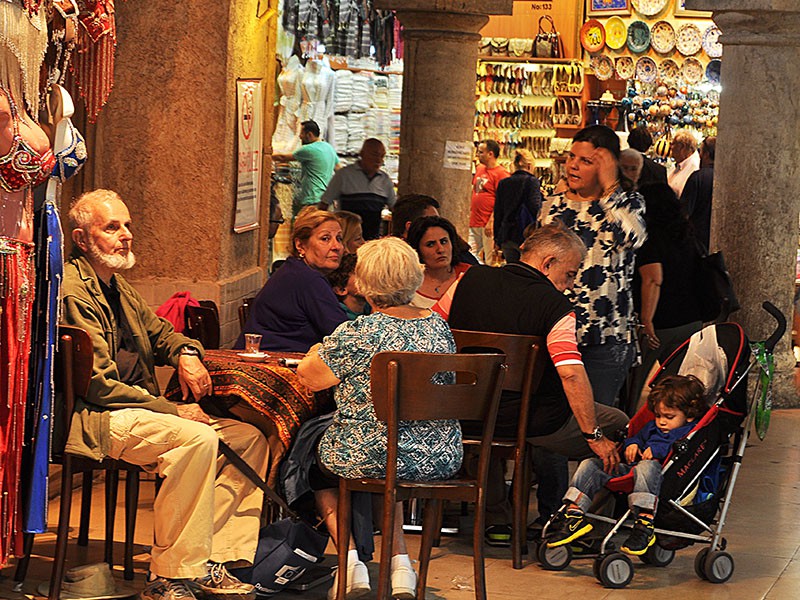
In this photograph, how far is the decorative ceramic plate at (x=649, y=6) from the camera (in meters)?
16.4

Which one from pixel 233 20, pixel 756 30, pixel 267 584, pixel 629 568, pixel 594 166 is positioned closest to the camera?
pixel 267 584

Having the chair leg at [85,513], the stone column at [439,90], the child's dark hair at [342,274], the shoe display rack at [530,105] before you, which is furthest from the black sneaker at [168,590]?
the shoe display rack at [530,105]

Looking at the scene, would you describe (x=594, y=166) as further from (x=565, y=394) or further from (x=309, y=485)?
(x=309, y=485)

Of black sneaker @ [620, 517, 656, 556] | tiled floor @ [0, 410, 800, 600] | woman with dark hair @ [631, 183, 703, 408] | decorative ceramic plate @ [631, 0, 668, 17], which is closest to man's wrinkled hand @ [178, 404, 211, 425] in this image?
tiled floor @ [0, 410, 800, 600]

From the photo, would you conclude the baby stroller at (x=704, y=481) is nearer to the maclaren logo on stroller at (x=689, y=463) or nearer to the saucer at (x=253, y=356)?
the maclaren logo on stroller at (x=689, y=463)

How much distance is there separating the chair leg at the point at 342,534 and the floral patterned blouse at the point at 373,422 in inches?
2.8

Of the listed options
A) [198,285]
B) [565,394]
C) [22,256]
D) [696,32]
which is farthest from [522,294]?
[696,32]

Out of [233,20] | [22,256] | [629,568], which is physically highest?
[233,20]

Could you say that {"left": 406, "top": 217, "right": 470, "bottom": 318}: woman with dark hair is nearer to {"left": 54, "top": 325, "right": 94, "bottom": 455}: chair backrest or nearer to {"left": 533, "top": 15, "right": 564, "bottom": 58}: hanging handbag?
{"left": 54, "top": 325, "right": 94, "bottom": 455}: chair backrest

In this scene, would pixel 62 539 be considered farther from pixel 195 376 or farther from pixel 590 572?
pixel 590 572

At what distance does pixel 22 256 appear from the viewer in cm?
463

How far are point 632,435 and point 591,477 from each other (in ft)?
1.20

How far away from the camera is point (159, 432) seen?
4.84 metres

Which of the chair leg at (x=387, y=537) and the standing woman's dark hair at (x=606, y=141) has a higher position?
the standing woman's dark hair at (x=606, y=141)
